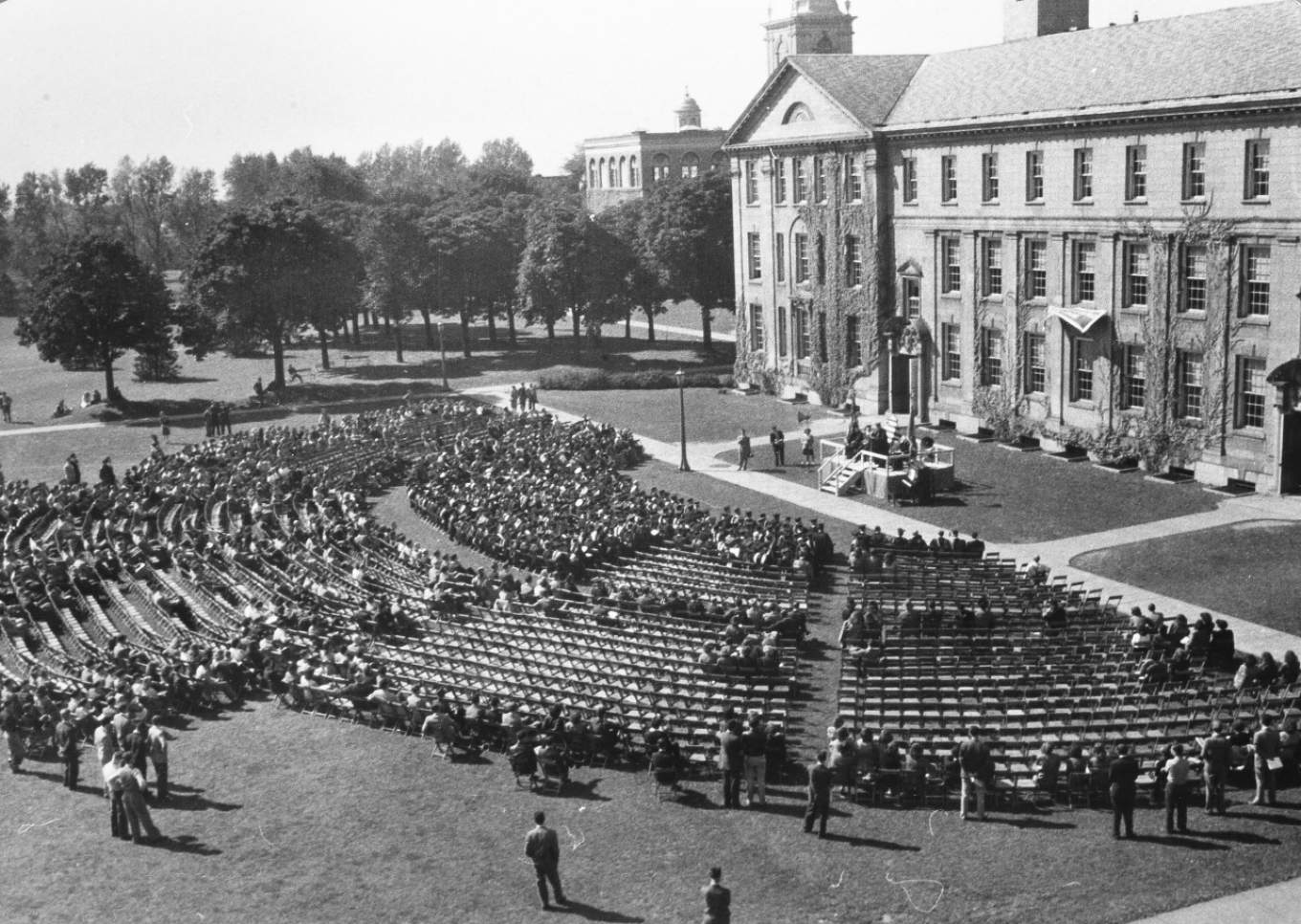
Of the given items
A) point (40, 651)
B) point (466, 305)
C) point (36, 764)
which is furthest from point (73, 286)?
point (36, 764)

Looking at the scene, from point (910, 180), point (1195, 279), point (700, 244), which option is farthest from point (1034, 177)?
point (700, 244)

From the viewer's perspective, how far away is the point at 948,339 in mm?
63094

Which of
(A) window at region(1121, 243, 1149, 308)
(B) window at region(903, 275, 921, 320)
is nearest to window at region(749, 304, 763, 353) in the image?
(B) window at region(903, 275, 921, 320)

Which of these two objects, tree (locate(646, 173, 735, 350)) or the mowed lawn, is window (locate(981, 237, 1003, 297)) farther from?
the mowed lawn

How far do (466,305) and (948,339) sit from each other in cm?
4672

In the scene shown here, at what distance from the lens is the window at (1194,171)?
160ft

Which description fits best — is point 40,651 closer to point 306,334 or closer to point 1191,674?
point 1191,674

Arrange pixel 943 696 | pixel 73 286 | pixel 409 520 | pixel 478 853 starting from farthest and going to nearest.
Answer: pixel 73 286
pixel 409 520
pixel 943 696
pixel 478 853

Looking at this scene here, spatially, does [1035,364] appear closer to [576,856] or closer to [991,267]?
[991,267]

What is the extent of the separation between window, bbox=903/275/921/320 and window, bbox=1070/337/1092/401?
10.5 meters

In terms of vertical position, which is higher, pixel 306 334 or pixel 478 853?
pixel 306 334

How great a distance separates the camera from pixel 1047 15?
65312 millimetres

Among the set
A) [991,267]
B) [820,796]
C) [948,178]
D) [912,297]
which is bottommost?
[820,796]

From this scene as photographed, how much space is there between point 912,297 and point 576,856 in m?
46.9
